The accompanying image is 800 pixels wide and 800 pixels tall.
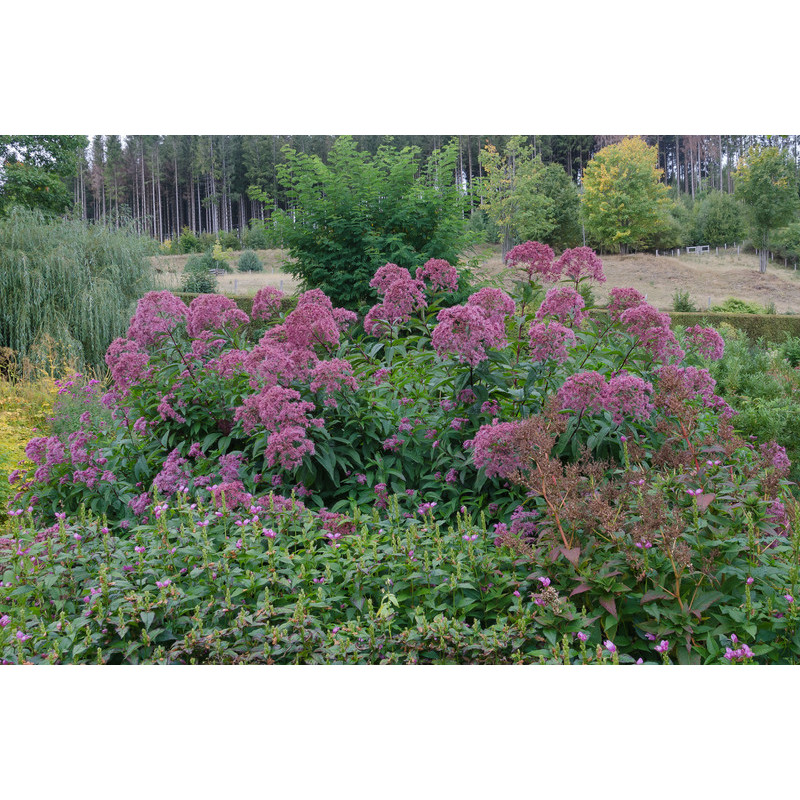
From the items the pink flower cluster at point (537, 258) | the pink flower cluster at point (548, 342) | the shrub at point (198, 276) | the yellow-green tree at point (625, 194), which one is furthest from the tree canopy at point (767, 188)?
the shrub at point (198, 276)

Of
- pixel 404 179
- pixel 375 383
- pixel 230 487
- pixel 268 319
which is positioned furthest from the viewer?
pixel 404 179

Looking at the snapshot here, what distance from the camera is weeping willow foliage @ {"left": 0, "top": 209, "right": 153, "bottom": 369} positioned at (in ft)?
26.2

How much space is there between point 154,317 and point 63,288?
5.61m

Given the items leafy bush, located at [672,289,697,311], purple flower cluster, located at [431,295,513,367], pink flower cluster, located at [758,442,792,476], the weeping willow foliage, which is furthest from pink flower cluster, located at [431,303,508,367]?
leafy bush, located at [672,289,697,311]

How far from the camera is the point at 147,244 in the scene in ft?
30.9

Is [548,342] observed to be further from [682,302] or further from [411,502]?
[682,302]

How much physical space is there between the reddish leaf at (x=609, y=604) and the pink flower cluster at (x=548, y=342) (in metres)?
1.14

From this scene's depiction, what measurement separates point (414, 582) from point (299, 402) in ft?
3.27

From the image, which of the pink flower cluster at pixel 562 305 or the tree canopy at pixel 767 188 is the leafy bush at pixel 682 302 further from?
the pink flower cluster at pixel 562 305

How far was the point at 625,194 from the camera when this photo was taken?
1383 centimetres

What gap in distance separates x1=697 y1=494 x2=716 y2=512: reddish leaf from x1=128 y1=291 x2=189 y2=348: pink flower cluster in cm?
273

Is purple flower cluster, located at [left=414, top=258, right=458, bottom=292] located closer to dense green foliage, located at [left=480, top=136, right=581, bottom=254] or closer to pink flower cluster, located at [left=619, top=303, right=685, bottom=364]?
pink flower cluster, located at [left=619, top=303, right=685, bottom=364]
